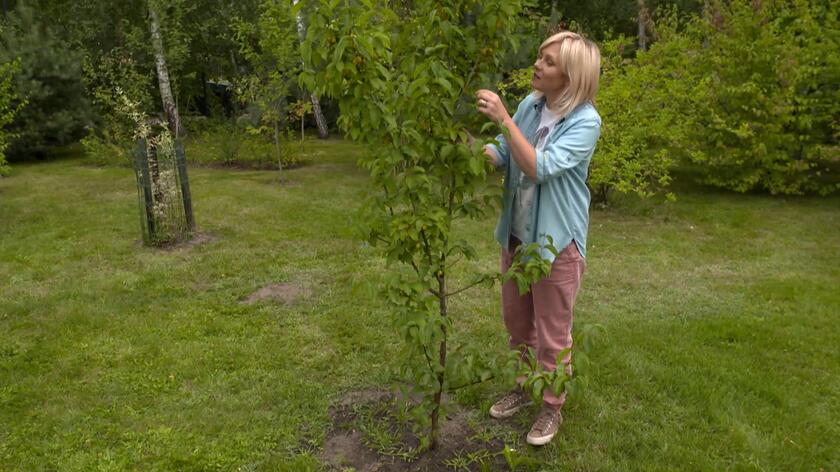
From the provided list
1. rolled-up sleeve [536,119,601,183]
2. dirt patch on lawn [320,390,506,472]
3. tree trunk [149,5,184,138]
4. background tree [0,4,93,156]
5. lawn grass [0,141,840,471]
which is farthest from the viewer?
tree trunk [149,5,184,138]

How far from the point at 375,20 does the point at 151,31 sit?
15.5 metres

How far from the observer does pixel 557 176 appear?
103 inches

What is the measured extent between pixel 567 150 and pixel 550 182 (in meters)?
0.24

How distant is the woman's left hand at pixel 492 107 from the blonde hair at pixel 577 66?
38cm

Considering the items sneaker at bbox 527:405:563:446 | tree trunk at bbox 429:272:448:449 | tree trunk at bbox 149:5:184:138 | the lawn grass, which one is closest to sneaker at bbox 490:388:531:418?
the lawn grass

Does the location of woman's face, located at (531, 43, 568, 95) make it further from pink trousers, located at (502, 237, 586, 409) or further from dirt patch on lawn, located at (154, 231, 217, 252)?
dirt patch on lawn, located at (154, 231, 217, 252)

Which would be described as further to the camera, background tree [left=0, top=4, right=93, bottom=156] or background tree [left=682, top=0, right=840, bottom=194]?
background tree [left=0, top=4, right=93, bottom=156]

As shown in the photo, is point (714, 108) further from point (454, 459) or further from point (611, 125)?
point (454, 459)

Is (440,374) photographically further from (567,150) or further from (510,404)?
(567,150)

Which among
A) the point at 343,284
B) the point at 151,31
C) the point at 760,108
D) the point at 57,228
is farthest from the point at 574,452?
the point at 151,31

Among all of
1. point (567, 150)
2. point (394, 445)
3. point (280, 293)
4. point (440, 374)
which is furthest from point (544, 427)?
point (280, 293)

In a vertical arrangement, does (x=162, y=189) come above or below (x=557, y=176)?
below

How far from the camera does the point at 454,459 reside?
3.06 meters

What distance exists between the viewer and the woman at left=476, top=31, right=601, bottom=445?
249cm
